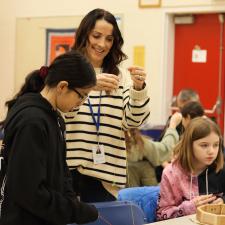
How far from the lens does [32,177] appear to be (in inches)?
61.9

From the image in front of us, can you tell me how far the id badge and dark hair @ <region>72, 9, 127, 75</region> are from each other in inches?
14.0

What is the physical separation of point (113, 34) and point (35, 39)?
18.1 ft

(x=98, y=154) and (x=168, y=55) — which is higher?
(x=168, y=55)

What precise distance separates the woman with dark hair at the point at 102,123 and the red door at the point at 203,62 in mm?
4357

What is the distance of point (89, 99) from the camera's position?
2264mm

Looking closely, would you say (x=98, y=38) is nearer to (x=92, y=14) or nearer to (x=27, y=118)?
(x=92, y=14)

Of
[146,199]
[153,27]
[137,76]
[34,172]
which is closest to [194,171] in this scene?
[146,199]

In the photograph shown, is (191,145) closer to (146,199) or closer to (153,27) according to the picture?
(146,199)

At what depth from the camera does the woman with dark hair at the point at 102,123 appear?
2223 mm

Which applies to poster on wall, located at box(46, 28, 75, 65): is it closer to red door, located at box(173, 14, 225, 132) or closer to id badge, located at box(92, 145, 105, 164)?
red door, located at box(173, 14, 225, 132)

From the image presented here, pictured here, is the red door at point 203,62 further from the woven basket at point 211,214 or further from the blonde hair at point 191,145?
the woven basket at point 211,214

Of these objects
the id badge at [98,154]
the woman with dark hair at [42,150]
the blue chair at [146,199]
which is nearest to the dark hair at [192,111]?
the blue chair at [146,199]

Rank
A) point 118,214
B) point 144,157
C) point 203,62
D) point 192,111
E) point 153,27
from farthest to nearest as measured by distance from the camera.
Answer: point 153,27 < point 203,62 < point 192,111 < point 144,157 < point 118,214

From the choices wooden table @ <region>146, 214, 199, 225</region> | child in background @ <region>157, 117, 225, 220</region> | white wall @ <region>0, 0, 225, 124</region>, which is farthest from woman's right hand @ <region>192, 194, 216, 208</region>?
white wall @ <region>0, 0, 225, 124</region>
